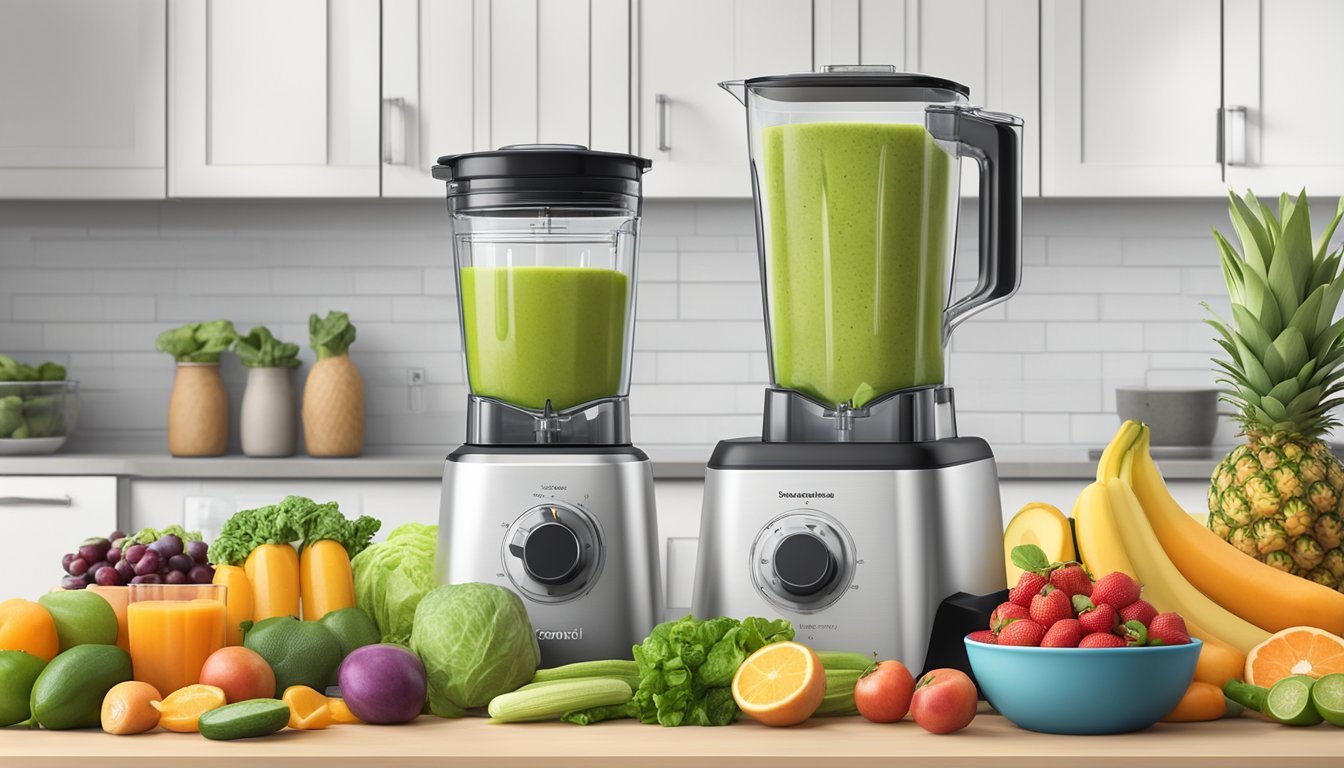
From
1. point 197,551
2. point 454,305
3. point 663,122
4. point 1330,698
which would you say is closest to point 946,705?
point 1330,698

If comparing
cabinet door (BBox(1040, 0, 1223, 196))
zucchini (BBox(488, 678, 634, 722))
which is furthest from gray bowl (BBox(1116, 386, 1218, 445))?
zucchini (BBox(488, 678, 634, 722))

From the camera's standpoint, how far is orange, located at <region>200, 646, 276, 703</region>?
2.64 feet

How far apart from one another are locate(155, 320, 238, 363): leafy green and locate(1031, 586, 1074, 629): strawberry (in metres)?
2.64

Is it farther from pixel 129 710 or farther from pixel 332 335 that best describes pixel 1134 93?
pixel 129 710

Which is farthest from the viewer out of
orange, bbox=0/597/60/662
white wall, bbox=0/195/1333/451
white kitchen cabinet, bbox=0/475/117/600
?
white wall, bbox=0/195/1333/451

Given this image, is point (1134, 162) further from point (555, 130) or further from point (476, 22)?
point (476, 22)

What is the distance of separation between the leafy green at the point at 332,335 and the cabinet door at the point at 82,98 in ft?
1.61

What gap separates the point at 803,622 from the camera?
923 mm

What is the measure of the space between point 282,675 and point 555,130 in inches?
86.8

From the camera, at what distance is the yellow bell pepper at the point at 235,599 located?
0.94 metres

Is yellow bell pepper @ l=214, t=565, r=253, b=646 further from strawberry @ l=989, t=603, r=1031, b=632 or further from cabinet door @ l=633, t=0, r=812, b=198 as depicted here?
cabinet door @ l=633, t=0, r=812, b=198

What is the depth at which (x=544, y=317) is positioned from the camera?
1.03m

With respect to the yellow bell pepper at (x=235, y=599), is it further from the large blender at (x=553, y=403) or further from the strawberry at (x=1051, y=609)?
the strawberry at (x=1051, y=609)

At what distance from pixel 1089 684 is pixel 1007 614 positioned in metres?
0.07
